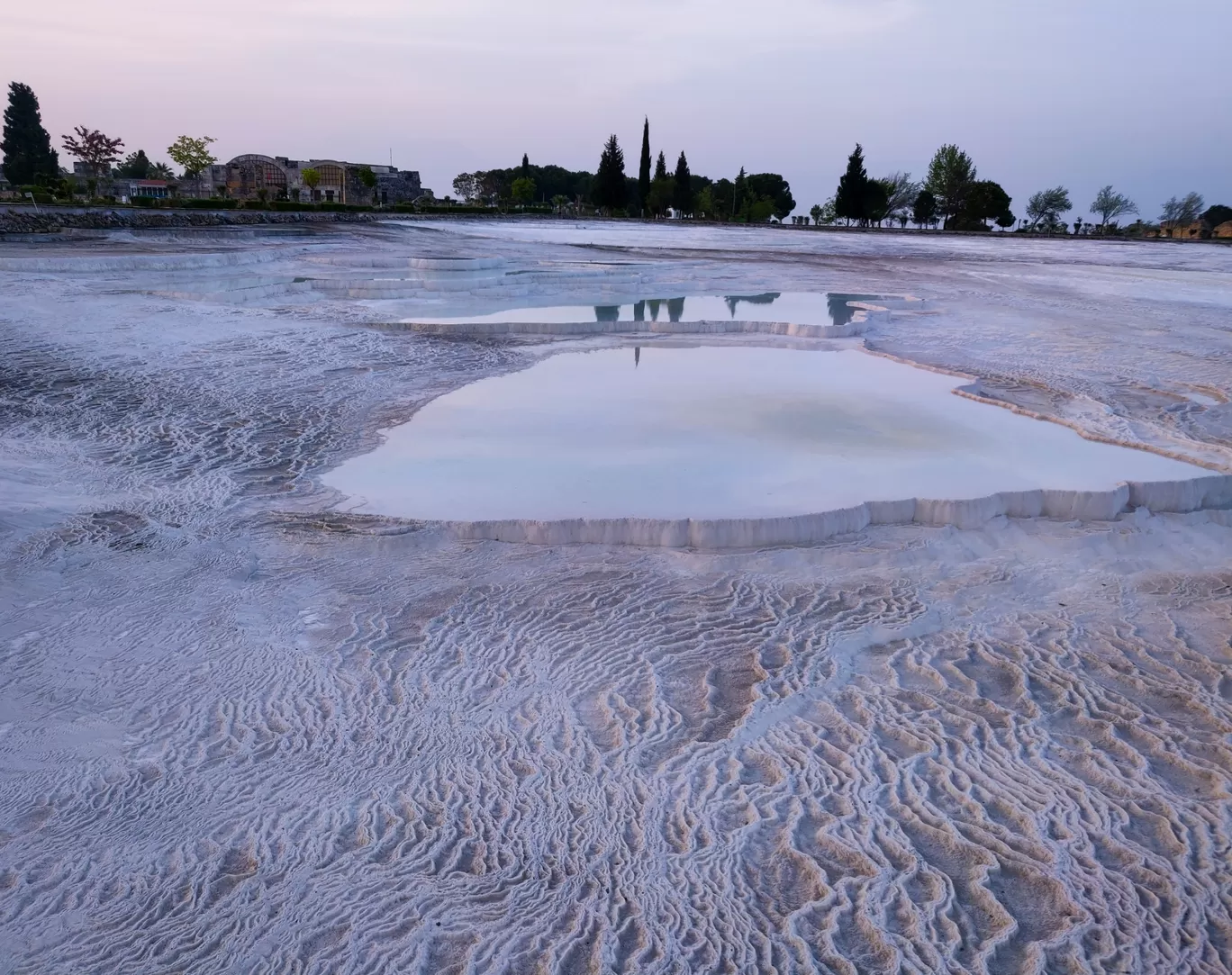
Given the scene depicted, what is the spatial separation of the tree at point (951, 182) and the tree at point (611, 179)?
59.3 feet

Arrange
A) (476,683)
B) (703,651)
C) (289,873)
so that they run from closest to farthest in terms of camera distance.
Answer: (289,873) → (476,683) → (703,651)

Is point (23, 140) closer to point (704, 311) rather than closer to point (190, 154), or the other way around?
point (190, 154)

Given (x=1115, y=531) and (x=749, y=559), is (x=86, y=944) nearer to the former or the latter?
(x=749, y=559)

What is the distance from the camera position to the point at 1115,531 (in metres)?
4.75

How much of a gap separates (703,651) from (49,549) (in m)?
2.98

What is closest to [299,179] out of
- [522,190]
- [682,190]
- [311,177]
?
[311,177]

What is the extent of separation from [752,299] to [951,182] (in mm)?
42883

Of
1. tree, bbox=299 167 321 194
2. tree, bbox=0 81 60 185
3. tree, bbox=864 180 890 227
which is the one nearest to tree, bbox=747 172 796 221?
tree, bbox=864 180 890 227

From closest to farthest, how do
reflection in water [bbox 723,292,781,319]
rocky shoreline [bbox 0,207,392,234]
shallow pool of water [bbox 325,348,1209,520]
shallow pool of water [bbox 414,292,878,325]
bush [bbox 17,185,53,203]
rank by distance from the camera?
shallow pool of water [bbox 325,348,1209,520] → shallow pool of water [bbox 414,292,878,325] → reflection in water [bbox 723,292,781,319] → rocky shoreline [bbox 0,207,392,234] → bush [bbox 17,185,53,203]

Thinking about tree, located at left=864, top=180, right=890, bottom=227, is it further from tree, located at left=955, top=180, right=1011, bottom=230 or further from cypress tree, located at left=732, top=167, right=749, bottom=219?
cypress tree, located at left=732, top=167, right=749, bottom=219

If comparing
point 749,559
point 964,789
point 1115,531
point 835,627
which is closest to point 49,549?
point 749,559

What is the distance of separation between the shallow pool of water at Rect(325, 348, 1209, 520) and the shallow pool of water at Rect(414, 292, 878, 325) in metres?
3.50

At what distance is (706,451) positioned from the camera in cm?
581

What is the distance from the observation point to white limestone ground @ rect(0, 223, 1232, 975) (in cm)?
227
